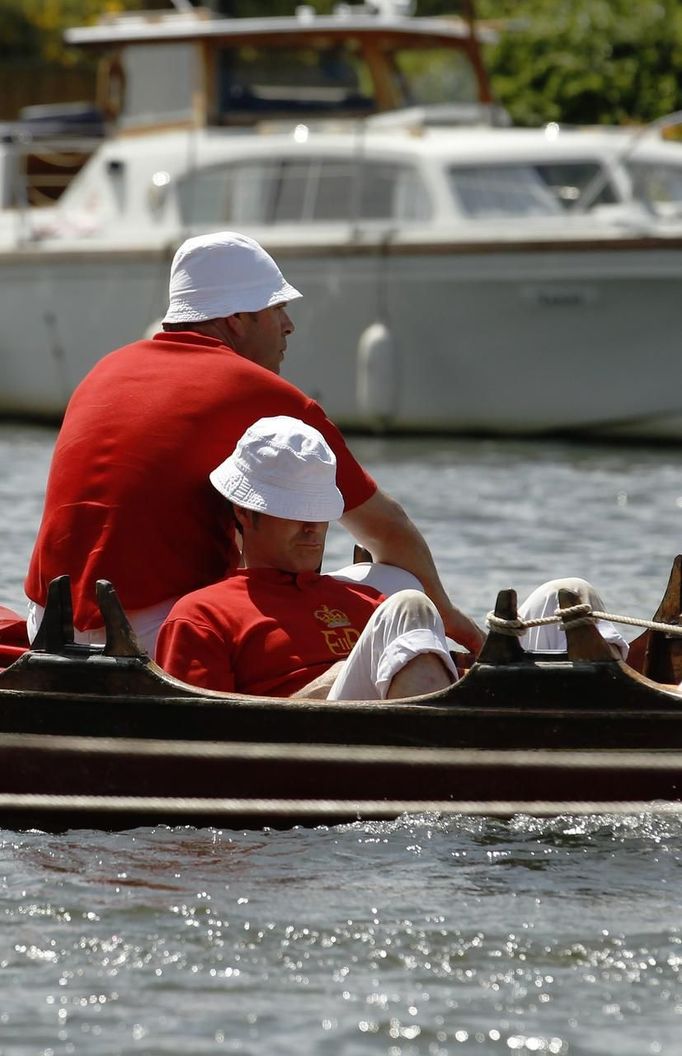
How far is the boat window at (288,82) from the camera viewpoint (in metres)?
16.0

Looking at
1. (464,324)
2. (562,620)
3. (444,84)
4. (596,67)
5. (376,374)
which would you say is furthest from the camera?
(596,67)

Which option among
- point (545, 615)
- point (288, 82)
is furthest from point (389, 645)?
point (288, 82)

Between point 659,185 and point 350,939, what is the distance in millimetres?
11389

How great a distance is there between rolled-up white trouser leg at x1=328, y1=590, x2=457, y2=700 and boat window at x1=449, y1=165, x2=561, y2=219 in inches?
378

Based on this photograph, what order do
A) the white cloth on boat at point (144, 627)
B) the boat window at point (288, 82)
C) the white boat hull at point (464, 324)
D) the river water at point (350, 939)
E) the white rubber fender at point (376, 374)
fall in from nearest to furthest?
the river water at point (350, 939) → the white cloth on boat at point (144, 627) → the white boat hull at point (464, 324) → the white rubber fender at point (376, 374) → the boat window at point (288, 82)

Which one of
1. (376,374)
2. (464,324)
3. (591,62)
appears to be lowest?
(376,374)

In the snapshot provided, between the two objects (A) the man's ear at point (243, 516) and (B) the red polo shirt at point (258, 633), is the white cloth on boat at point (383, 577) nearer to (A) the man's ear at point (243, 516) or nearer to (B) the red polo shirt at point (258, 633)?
(B) the red polo shirt at point (258, 633)

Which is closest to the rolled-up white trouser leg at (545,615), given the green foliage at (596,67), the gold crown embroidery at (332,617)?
the gold crown embroidery at (332,617)

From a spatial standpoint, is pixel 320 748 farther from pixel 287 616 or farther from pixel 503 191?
pixel 503 191

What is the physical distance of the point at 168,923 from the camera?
462cm

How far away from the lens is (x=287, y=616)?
5266 mm

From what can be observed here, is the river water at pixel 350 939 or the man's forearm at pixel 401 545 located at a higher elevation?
the man's forearm at pixel 401 545

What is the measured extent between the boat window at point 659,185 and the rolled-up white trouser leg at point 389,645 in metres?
9.87

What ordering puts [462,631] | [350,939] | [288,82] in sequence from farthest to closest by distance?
[288,82] → [462,631] → [350,939]
